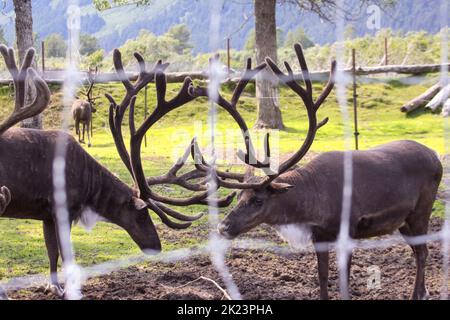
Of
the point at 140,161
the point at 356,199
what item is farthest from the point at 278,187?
the point at 140,161

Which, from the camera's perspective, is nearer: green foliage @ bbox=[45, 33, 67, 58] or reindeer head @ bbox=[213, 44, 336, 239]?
reindeer head @ bbox=[213, 44, 336, 239]

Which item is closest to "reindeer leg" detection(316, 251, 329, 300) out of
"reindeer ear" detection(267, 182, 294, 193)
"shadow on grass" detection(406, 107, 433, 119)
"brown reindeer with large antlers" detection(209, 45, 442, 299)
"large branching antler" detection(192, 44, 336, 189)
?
"brown reindeer with large antlers" detection(209, 45, 442, 299)

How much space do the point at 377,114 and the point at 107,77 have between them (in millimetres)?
7100

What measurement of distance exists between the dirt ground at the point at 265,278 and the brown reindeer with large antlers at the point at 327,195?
465 mm

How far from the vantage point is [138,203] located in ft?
18.8

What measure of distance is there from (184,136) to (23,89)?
457 inches

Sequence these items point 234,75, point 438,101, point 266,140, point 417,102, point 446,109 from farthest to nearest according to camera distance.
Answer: point 234,75, point 417,102, point 438,101, point 446,109, point 266,140

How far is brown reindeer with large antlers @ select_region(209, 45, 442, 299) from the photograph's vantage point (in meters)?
5.14

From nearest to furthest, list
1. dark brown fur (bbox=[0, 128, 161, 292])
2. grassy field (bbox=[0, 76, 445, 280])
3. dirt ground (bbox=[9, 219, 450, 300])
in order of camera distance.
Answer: dark brown fur (bbox=[0, 128, 161, 292]) → dirt ground (bbox=[9, 219, 450, 300]) → grassy field (bbox=[0, 76, 445, 280])

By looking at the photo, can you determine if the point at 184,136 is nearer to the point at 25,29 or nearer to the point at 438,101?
the point at 25,29

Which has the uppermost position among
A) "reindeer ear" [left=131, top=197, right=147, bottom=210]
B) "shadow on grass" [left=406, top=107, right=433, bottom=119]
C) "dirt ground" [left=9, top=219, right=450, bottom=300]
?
"shadow on grass" [left=406, top=107, right=433, bottom=119]

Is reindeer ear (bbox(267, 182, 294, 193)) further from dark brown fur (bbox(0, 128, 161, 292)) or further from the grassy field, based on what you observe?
the grassy field

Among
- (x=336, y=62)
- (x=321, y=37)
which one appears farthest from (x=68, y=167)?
(x=321, y=37)

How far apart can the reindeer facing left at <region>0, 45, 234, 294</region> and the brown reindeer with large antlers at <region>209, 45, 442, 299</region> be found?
426 millimetres
